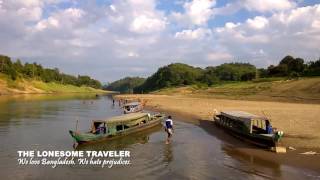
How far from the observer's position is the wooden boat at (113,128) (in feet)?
106

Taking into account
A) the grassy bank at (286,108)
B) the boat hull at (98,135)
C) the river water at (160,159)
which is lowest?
the river water at (160,159)

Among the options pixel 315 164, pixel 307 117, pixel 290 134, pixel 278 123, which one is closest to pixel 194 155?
pixel 315 164

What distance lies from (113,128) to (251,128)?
1362cm

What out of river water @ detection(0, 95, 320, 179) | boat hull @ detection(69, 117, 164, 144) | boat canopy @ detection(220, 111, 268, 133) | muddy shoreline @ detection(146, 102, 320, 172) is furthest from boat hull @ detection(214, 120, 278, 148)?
boat hull @ detection(69, 117, 164, 144)

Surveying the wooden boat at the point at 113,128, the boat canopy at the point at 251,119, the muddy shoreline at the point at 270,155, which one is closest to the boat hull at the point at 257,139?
the muddy shoreline at the point at 270,155

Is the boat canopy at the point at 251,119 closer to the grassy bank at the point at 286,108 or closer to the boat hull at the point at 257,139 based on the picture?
the boat hull at the point at 257,139

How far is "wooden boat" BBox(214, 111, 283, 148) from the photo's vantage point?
29.8 meters

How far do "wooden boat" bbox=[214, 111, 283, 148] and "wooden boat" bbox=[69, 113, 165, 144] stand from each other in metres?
9.82

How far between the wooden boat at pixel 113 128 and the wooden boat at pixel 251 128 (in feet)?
32.2

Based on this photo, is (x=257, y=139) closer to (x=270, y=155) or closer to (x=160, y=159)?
(x=270, y=155)

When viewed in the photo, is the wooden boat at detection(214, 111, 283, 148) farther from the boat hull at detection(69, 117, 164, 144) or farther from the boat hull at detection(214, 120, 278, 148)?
the boat hull at detection(69, 117, 164, 144)

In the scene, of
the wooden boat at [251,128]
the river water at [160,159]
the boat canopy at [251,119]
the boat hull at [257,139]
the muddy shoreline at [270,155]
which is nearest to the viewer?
the river water at [160,159]

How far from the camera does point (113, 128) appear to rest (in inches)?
1458

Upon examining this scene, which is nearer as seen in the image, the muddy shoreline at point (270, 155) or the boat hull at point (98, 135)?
the muddy shoreline at point (270, 155)
